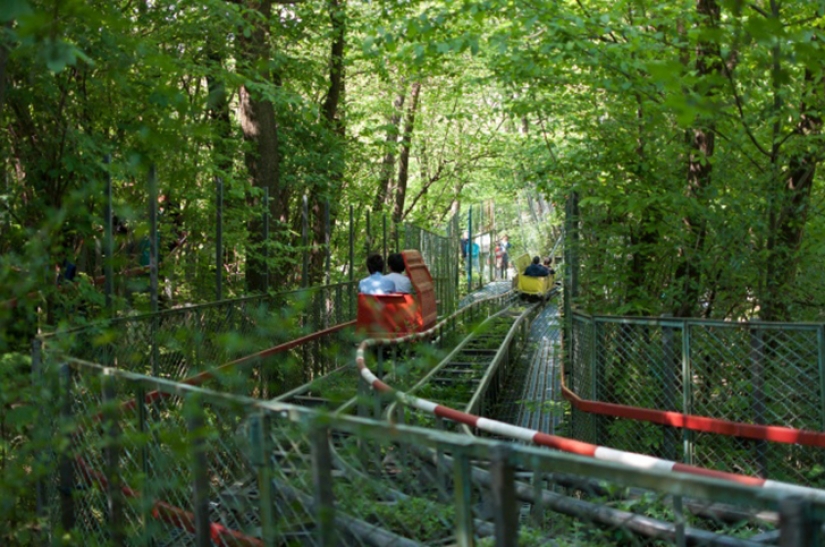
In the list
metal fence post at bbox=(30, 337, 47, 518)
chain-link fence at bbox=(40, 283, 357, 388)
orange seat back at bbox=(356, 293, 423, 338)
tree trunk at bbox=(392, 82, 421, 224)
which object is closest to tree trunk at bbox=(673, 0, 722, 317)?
chain-link fence at bbox=(40, 283, 357, 388)

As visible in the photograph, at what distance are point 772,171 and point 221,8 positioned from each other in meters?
5.13

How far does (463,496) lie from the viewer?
2.43 metres

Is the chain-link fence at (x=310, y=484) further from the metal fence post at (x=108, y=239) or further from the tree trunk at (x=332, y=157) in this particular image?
the tree trunk at (x=332, y=157)

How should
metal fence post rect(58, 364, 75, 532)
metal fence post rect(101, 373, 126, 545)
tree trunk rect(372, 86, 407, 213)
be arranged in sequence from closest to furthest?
metal fence post rect(101, 373, 126, 545), metal fence post rect(58, 364, 75, 532), tree trunk rect(372, 86, 407, 213)

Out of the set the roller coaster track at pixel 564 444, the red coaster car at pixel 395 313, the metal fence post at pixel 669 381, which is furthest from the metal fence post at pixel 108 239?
the red coaster car at pixel 395 313

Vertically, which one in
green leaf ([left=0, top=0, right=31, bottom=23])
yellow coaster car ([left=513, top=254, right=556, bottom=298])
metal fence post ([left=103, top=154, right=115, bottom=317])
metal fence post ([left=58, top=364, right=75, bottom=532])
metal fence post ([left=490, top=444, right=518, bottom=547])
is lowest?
yellow coaster car ([left=513, top=254, right=556, bottom=298])

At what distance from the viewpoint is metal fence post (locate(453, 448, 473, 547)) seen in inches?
A: 95.3

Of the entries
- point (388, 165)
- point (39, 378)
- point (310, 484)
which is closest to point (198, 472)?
point (310, 484)

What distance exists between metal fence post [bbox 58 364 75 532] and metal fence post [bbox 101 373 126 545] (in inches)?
21.2

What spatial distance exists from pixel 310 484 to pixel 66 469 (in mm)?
2052

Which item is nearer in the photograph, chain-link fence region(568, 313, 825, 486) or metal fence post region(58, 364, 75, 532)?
metal fence post region(58, 364, 75, 532)

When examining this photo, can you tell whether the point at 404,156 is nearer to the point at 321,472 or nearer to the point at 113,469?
the point at 113,469

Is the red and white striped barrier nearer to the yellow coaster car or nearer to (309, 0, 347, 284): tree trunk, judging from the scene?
(309, 0, 347, 284): tree trunk

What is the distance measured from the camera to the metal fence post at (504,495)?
229 centimetres
